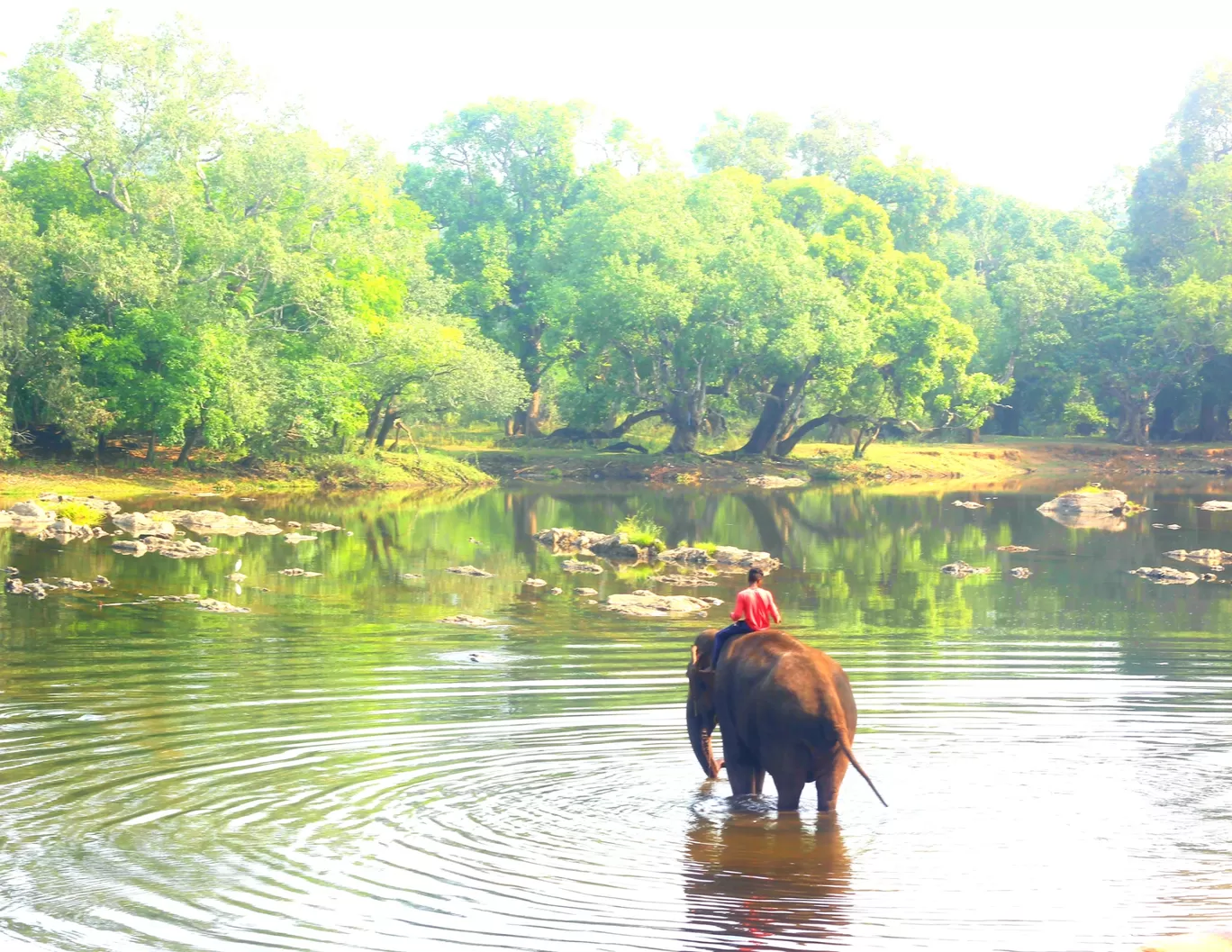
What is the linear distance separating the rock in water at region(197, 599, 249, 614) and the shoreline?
21161 millimetres

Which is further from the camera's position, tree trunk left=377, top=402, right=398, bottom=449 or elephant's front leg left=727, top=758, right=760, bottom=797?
tree trunk left=377, top=402, right=398, bottom=449

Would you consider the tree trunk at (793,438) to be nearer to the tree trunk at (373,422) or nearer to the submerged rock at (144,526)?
the tree trunk at (373,422)

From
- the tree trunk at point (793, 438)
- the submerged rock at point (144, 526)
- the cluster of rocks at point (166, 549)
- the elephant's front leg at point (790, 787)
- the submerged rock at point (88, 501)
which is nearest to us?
the elephant's front leg at point (790, 787)

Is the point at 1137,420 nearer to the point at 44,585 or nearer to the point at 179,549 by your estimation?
the point at 179,549

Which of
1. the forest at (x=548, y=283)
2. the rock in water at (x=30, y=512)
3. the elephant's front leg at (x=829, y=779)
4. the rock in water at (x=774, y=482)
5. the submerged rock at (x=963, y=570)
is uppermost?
the forest at (x=548, y=283)

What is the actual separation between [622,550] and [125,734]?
23.0 meters

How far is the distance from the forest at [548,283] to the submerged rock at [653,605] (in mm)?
25870

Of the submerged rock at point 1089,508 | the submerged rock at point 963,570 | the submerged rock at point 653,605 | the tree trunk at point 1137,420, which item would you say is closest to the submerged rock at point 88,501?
the submerged rock at point 653,605

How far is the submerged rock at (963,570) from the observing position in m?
34.9

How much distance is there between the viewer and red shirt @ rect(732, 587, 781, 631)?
13.1 m

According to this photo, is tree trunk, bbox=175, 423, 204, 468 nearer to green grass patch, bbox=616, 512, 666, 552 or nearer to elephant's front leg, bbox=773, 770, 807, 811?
green grass patch, bbox=616, 512, 666, 552

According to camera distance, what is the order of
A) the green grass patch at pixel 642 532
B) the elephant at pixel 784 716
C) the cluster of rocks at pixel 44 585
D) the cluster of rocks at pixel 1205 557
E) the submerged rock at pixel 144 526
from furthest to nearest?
the green grass patch at pixel 642 532, the submerged rock at pixel 144 526, the cluster of rocks at pixel 1205 557, the cluster of rocks at pixel 44 585, the elephant at pixel 784 716

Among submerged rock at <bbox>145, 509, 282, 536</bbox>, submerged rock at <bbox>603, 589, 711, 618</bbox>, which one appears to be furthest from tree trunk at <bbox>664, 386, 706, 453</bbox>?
submerged rock at <bbox>603, 589, 711, 618</bbox>

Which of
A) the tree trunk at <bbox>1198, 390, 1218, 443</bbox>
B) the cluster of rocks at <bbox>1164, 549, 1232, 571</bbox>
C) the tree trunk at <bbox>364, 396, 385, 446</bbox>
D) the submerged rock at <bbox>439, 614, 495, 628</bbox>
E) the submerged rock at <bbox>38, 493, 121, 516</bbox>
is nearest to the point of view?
the submerged rock at <bbox>439, 614, 495, 628</bbox>
